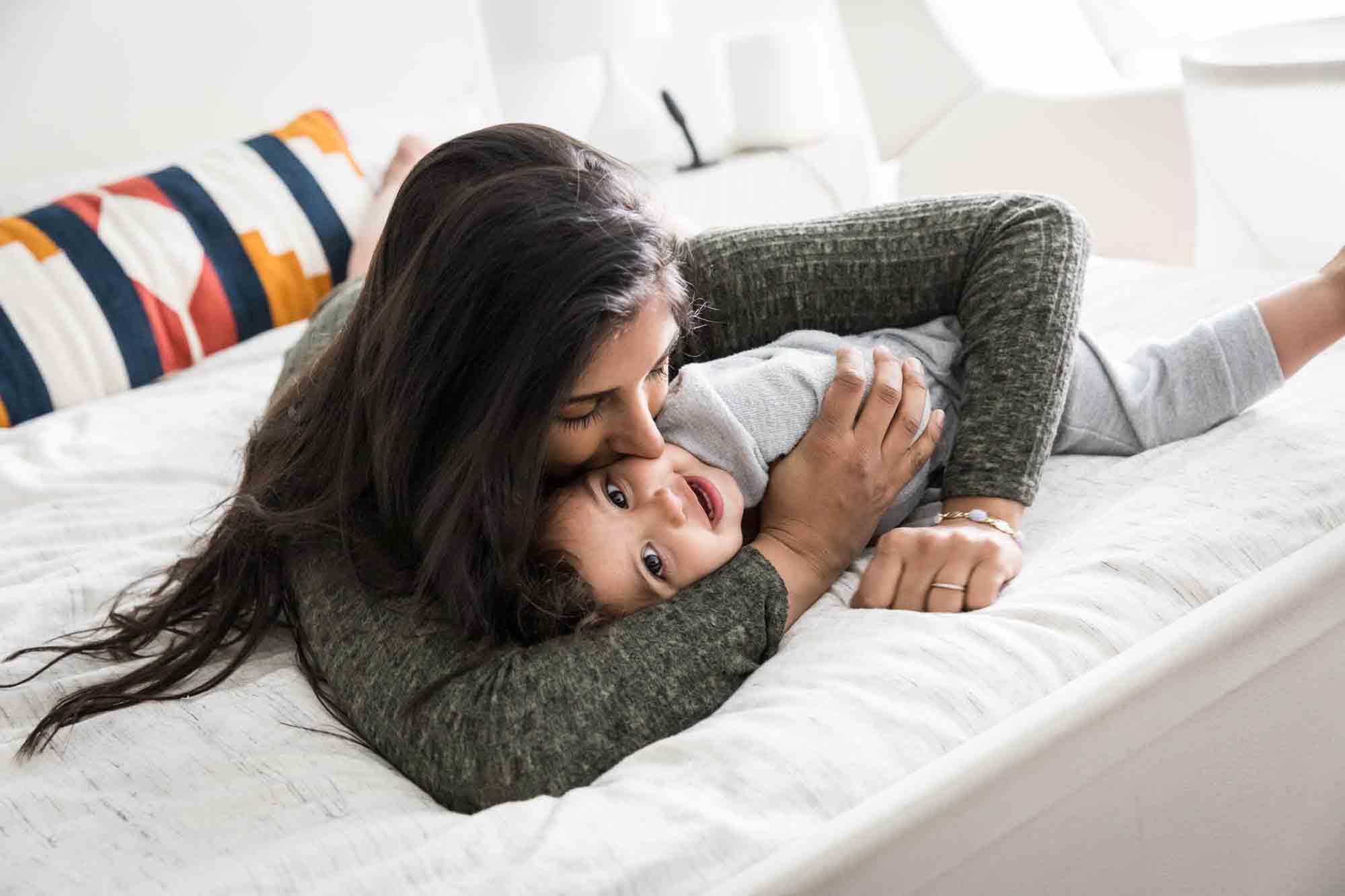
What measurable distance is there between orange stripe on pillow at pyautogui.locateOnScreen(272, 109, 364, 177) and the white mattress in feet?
3.25

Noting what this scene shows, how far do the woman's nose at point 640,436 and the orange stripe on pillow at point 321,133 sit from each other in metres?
1.20

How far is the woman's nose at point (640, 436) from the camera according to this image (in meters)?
0.80

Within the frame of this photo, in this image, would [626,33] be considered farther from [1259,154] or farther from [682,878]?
[682,878]

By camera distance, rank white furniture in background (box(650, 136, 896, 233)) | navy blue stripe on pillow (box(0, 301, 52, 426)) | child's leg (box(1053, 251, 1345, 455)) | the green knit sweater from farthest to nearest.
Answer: white furniture in background (box(650, 136, 896, 233)) → navy blue stripe on pillow (box(0, 301, 52, 426)) → child's leg (box(1053, 251, 1345, 455)) → the green knit sweater

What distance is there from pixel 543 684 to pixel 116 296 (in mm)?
1133

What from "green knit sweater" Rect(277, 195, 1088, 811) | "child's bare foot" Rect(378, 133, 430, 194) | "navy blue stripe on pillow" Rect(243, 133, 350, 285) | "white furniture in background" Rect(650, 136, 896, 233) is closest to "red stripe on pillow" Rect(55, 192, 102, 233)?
"navy blue stripe on pillow" Rect(243, 133, 350, 285)

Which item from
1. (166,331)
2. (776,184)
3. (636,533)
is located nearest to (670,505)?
(636,533)

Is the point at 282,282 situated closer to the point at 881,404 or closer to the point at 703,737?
the point at 881,404

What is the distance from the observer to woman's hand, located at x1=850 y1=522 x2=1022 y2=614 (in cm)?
81

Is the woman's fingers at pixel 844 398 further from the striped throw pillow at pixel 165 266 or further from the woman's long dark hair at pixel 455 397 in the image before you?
the striped throw pillow at pixel 165 266

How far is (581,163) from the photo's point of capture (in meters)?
0.83

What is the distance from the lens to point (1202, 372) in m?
0.98

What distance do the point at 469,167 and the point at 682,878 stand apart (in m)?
0.48

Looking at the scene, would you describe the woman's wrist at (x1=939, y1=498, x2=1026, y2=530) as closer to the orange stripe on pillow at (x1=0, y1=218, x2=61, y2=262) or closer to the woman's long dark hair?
the woman's long dark hair
